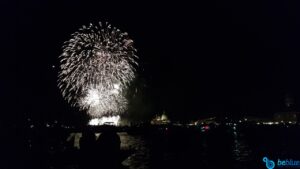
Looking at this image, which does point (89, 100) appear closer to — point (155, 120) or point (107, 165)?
point (107, 165)

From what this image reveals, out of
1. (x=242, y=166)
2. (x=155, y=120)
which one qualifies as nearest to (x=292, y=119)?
(x=155, y=120)

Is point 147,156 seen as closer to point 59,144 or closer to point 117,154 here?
point 59,144

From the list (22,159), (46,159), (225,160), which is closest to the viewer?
(22,159)

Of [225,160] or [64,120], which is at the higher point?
[64,120]

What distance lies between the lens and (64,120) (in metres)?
111

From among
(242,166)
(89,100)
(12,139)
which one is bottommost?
(242,166)

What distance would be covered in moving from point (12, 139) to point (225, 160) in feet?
63.6

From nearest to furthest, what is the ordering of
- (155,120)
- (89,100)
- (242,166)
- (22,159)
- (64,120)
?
(22,159) < (242,166) < (89,100) < (64,120) < (155,120)

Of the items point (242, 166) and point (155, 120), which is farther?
point (155, 120)

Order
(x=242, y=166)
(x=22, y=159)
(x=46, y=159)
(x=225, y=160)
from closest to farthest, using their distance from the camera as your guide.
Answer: (x=22, y=159) → (x=46, y=159) → (x=242, y=166) → (x=225, y=160)

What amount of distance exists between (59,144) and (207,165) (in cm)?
1587

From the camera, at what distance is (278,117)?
17325cm

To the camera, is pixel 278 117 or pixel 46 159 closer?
pixel 46 159

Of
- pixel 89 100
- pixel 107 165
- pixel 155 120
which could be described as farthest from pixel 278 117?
pixel 107 165
